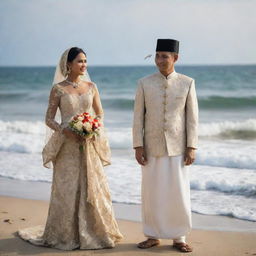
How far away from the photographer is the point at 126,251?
4660mm

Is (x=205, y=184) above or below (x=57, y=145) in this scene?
below

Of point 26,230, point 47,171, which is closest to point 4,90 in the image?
point 47,171

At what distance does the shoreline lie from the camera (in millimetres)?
5668

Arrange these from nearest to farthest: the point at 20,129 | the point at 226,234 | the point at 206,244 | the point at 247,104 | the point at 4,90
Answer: the point at 206,244
the point at 226,234
the point at 20,129
the point at 247,104
the point at 4,90

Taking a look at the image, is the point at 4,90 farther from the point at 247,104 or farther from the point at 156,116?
the point at 156,116

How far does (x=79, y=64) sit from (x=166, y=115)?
2.91 ft

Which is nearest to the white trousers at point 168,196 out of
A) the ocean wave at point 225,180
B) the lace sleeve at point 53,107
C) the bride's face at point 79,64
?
the lace sleeve at point 53,107

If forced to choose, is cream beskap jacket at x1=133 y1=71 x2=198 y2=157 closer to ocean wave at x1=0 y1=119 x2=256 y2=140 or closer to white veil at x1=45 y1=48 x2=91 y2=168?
white veil at x1=45 y1=48 x2=91 y2=168

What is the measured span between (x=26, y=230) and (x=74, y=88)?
59.2 inches

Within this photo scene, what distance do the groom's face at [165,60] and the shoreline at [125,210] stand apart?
74.4 inches

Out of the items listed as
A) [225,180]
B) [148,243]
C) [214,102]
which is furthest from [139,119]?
[214,102]

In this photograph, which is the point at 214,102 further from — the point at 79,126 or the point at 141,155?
the point at 79,126

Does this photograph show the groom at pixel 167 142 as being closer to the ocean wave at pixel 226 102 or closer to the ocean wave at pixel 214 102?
the ocean wave at pixel 214 102

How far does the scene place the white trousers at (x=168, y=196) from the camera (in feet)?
15.0
